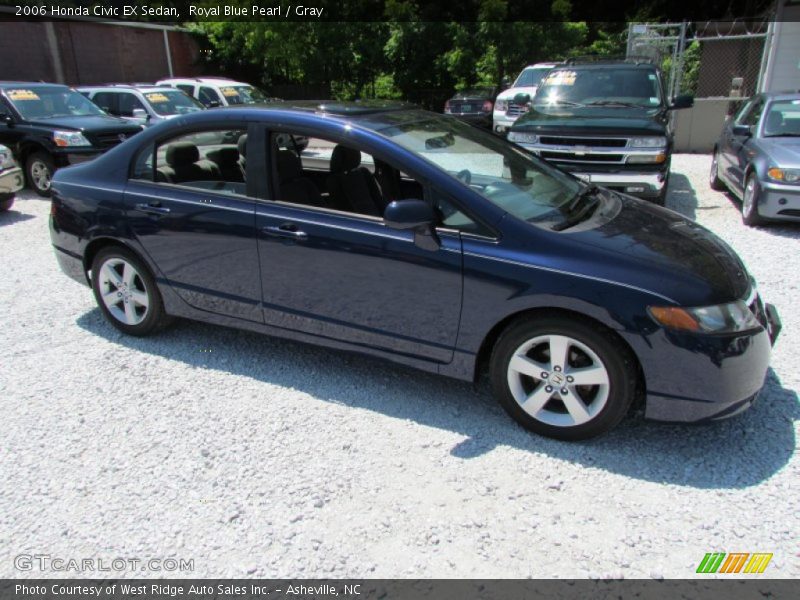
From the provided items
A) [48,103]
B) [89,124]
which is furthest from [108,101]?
[89,124]

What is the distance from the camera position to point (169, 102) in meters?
13.0

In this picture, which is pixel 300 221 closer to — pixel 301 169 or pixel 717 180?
pixel 301 169

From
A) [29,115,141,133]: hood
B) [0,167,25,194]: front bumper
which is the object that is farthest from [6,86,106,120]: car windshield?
[0,167,25,194]: front bumper

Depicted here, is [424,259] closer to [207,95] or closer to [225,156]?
[225,156]

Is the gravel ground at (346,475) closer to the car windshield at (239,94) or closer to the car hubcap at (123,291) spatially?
the car hubcap at (123,291)

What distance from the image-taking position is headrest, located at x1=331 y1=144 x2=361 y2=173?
3.79m

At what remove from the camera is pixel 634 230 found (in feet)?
10.8

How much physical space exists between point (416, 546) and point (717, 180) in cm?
909

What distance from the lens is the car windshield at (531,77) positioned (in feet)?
48.9

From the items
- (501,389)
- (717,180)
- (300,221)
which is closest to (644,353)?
(501,389)

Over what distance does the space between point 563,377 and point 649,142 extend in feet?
16.9

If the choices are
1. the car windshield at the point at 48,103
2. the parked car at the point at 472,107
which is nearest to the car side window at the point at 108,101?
the car windshield at the point at 48,103

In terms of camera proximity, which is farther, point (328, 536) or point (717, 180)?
point (717, 180)

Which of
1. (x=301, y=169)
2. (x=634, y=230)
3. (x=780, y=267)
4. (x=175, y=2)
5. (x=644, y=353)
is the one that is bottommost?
(x=780, y=267)
